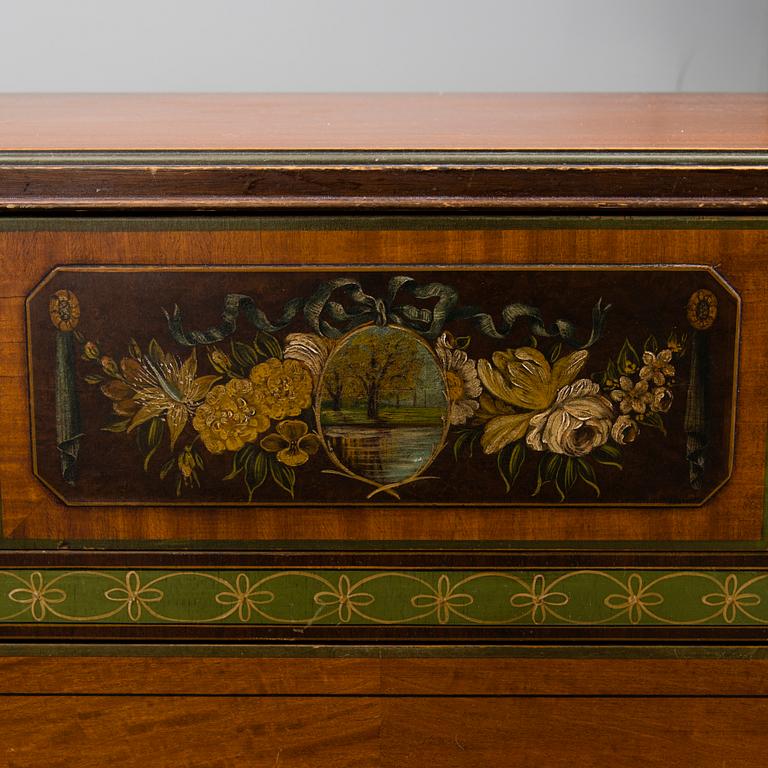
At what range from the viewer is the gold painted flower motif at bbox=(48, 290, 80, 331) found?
2.40 feet

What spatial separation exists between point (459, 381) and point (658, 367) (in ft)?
0.54

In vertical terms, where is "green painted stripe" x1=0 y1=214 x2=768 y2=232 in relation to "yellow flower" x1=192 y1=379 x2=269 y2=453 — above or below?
above

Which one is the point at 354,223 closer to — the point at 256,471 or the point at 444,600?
the point at 256,471

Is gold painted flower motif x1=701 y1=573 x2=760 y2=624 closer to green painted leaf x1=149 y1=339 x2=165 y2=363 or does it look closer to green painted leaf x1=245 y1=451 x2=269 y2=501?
green painted leaf x1=245 y1=451 x2=269 y2=501

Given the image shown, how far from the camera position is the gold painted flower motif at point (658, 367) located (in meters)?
0.74

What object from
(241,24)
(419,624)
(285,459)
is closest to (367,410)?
(285,459)

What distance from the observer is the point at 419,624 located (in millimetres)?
788

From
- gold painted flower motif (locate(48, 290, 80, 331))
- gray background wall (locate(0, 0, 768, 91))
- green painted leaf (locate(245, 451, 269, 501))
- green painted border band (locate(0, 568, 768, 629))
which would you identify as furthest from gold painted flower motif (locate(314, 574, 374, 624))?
gray background wall (locate(0, 0, 768, 91))

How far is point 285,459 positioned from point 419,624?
0.19 metres

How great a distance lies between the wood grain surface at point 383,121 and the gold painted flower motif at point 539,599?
372mm

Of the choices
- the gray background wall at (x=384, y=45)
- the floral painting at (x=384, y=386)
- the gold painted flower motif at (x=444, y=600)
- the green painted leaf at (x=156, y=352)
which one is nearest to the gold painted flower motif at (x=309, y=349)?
the floral painting at (x=384, y=386)

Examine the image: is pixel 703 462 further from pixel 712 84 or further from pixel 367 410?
pixel 712 84

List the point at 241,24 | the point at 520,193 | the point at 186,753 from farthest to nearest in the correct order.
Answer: the point at 241,24, the point at 186,753, the point at 520,193

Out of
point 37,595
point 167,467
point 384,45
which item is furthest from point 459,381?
point 384,45
